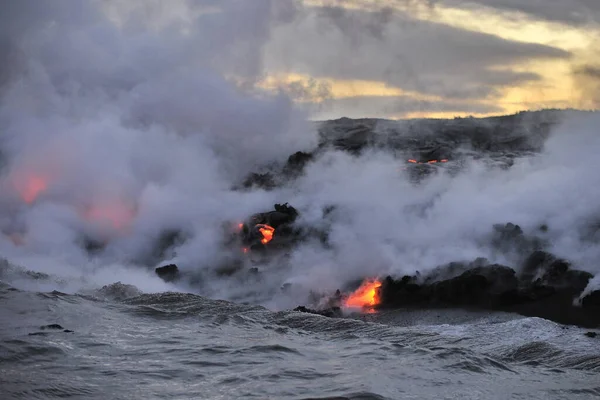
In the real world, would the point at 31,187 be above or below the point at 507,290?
above

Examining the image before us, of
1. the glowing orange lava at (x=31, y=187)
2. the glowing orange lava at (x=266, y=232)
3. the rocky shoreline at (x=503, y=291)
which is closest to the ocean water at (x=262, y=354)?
the rocky shoreline at (x=503, y=291)

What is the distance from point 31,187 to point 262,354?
10048mm

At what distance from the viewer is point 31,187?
14.9m

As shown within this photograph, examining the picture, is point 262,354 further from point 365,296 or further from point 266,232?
point 266,232

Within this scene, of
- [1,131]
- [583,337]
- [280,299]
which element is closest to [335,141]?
[1,131]

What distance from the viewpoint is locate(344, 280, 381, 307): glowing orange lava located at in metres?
9.35

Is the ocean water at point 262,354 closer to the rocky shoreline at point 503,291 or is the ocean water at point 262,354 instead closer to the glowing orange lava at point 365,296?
the rocky shoreline at point 503,291

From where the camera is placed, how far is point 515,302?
28.6ft

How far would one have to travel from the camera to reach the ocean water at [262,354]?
→ 5301mm

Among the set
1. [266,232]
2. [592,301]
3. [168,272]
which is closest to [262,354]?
[592,301]

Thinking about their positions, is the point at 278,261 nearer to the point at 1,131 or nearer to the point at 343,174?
the point at 343,174

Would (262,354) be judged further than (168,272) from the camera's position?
No

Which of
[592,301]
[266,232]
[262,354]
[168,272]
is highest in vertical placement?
[266,232]

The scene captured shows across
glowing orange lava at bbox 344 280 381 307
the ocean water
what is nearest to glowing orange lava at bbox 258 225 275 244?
glowing orange lava at bbox 344 280 381 307
